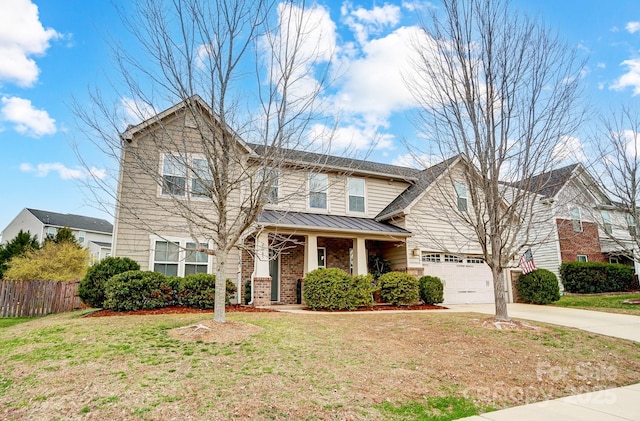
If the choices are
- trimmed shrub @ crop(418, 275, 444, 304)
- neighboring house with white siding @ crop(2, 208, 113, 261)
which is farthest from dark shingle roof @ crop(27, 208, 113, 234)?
trimmed shrub @ crop(418, 275, 444, 304)

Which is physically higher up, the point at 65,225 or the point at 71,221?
the point at 71,221

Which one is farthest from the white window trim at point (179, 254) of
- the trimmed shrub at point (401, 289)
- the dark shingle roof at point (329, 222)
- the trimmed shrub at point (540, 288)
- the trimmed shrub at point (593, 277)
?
the trimmed shrub at point (593, 277)

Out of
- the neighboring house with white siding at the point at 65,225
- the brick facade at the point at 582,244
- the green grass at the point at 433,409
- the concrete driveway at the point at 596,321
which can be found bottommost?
the green grass at the point at 433,409

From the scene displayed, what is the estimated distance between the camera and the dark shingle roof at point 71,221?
37938mm

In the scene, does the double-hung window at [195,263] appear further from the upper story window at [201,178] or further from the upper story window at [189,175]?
the upper story window at [201,178]

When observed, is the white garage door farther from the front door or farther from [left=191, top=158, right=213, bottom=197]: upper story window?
[left=191, top=158, right=213, bottom=197]: upper story window

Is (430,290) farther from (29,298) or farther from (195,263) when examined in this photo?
(29,298)

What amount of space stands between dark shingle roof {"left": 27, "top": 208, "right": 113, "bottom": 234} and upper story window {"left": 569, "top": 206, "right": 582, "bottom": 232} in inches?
1670

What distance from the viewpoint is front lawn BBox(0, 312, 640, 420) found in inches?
158

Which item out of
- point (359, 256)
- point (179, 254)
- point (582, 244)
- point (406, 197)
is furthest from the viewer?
point (582, 244)

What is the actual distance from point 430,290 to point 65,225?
38.3m

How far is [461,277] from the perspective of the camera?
16.0 metres

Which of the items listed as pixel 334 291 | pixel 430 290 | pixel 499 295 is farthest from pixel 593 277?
pixel 334 291

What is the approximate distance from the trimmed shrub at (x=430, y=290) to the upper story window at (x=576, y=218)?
13.9 meters
